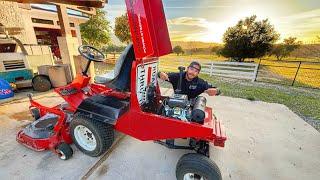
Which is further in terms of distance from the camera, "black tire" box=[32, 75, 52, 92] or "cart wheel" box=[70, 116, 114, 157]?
"black tire" box=[32, 75, 52, 92]

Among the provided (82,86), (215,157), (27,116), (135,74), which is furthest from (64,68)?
(215,157)

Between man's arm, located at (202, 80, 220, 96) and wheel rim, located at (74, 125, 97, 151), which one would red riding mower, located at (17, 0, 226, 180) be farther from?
man's arm, located at (202, 80, 220, 96)

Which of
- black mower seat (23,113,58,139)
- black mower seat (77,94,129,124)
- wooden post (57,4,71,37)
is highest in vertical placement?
wooden post (57,4,71,37)

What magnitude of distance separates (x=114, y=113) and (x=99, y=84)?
2.66 ft

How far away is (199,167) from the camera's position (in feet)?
6.00

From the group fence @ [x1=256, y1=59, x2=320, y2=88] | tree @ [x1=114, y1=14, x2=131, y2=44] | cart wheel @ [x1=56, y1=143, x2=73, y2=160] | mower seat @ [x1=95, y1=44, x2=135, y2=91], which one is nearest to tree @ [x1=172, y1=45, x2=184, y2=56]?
tree @ [x1=114, y1=14, x2=131, y2=44]

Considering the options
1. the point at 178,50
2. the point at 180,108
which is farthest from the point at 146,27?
the point at 178,50

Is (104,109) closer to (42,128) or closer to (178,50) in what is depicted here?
(42,128)

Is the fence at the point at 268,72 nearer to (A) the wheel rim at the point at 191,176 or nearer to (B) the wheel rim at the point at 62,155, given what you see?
(A) the wheel rim at the point at 191,176

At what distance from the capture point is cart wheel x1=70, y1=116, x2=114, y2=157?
2.31 m

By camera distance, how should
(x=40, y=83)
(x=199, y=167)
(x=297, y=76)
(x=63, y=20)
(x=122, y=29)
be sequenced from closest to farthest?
(x=199, y=167), (x=40, y=83), (x=63, y=20), (x=297, y=76), (x=122, y=29)

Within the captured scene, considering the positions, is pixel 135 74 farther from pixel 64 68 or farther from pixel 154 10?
pixel 64 68

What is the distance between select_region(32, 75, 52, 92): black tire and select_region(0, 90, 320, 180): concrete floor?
150 centimetres

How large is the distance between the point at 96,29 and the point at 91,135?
1621 cm
